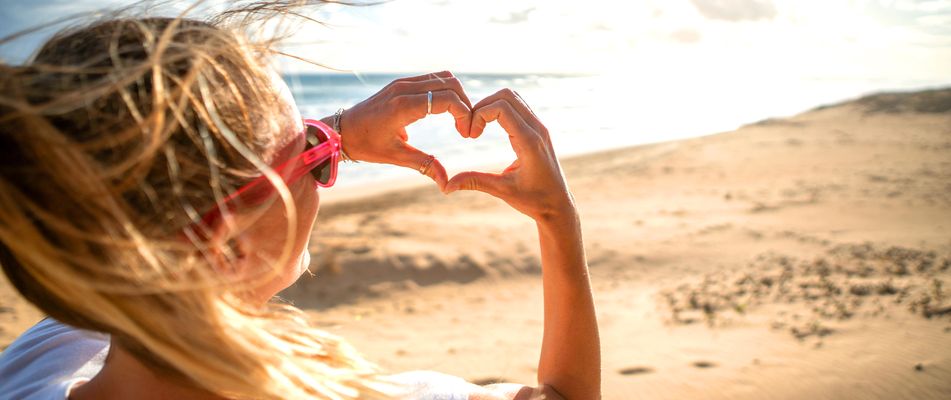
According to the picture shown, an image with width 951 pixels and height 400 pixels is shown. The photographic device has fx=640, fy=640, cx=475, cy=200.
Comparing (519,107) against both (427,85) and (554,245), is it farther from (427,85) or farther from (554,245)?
(554,245)

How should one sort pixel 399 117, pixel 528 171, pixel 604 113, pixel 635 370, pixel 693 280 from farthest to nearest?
pixel 604 113 → pixel 693 280 → pixel 635 370 → pixel 399 117 → pixel 528 171

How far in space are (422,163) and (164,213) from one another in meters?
0.84

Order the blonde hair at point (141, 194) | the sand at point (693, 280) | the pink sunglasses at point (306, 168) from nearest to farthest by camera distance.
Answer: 1. the blonde hair at point (141, 194)
2. the pink sunglasses at point (306, 168)
3. the sand at point (693, 280)

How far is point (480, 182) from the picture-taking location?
1602 mm

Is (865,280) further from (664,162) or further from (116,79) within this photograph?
(664,162)

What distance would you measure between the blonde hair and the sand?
2.76m

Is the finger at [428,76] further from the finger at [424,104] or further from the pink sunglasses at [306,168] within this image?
the pink sunglasses at [306,168]

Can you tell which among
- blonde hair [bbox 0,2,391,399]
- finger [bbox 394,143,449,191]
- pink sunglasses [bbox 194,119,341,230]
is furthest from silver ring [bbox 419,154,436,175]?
blonde hair [bbox 0,2,391,399]

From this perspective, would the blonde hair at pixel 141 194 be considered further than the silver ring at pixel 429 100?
No

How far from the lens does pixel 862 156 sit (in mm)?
11773

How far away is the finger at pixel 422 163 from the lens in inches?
66.2

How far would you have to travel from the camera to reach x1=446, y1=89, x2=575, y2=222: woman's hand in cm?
153

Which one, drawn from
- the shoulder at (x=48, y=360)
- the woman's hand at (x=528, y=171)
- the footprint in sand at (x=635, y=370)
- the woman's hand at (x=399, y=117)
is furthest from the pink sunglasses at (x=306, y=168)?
the footprint in sand at (x=635, y=370)

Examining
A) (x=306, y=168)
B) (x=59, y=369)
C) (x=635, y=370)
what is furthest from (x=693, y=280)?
(x=59, y=369)
